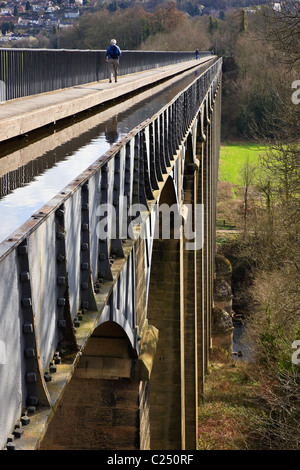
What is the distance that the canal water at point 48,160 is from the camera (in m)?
4.86

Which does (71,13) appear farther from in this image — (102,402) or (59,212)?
(59,212)

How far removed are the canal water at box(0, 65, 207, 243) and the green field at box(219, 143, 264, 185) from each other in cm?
5117

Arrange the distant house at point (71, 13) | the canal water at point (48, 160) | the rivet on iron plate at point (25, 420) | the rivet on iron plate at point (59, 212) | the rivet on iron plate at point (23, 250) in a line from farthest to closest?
the distant house at point (71, 13)
the canal water at point (48, 160)
the rivet on iron plate at point (59, 212)
the rivet on iron plate at point (25, 420)
the rivet on iron plate at point (23, 250)

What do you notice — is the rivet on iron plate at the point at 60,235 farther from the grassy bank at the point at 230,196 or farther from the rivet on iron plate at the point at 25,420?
the grassy bank at the point at 230,196

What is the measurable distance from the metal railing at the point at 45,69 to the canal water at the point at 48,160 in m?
1.29

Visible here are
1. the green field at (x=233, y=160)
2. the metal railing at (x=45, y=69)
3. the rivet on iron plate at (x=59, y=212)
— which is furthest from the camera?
the green field at (x=233, y=160)

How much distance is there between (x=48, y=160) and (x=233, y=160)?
66.8 m

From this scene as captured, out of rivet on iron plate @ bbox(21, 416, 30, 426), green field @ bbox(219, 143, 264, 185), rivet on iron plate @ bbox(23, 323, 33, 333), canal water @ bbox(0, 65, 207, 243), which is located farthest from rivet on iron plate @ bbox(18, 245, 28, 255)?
green field @ bbox(219, 143, 264, 185)

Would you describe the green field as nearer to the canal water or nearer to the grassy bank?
the grassy bank

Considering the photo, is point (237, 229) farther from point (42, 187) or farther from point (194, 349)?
point (42, 187)

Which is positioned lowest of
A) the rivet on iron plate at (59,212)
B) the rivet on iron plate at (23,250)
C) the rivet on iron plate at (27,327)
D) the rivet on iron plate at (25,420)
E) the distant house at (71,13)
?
the rivet on iron plate at (25,420)

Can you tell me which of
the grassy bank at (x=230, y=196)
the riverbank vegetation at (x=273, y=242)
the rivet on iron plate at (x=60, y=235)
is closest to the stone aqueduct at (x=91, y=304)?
the rivet on iron plate at (x=60, y=235)

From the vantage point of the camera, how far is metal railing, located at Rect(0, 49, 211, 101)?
1103cm

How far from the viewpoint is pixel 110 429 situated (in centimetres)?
930
